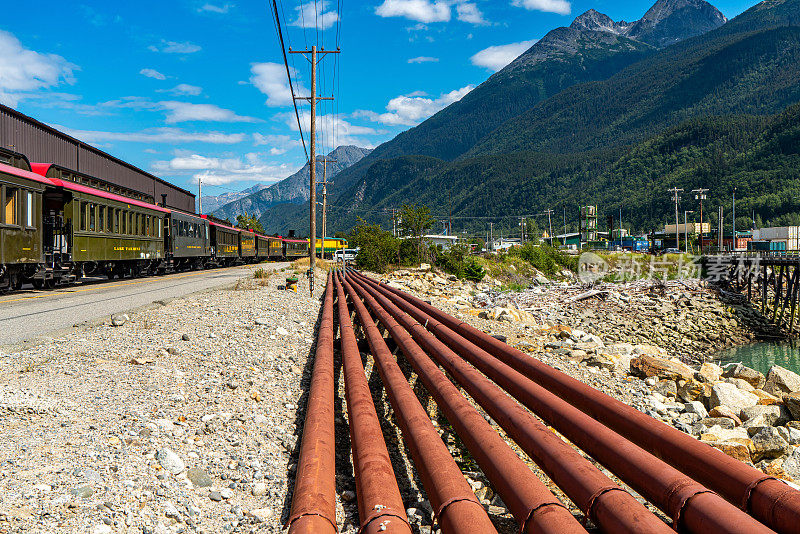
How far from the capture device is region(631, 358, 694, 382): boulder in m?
9.46

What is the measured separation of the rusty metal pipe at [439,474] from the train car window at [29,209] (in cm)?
1375

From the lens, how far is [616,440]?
147 inches

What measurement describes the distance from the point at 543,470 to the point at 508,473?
1.79ft

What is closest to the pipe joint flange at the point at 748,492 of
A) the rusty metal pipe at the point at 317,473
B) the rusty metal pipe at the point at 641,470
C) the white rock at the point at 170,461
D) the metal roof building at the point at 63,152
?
the rusty metal pipe at the point at 641,470

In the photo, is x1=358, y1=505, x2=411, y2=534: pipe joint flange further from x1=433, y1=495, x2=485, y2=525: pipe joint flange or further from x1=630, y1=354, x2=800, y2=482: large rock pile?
x1=630, y1=354, x2=800, y2=482: large rock pile

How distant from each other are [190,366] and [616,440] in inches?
214

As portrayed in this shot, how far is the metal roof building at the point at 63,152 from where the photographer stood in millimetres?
29781

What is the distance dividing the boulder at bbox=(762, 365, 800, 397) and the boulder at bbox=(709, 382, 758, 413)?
2.39 m

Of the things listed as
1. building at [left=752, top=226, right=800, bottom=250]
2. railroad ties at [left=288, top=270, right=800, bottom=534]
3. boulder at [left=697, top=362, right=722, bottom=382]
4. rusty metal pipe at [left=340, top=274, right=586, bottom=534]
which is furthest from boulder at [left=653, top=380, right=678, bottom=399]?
building at [left=752, top=226, right=800, bottom=250]

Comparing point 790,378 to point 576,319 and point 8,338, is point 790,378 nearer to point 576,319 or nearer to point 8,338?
point 576,319

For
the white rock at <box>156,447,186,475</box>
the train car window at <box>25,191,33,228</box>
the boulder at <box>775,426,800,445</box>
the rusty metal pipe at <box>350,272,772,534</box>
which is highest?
the train car window at <box>25,191,33,228</box>

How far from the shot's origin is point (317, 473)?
10.4ft

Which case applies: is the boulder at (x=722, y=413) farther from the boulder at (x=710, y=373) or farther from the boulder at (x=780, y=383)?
the boulder at (x=780, y=383)

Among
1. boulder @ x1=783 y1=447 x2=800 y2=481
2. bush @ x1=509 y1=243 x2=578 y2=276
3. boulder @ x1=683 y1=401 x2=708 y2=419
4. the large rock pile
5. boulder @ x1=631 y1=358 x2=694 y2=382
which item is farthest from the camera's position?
bush @ x1=509 y1=243 x2=578 y2=276
